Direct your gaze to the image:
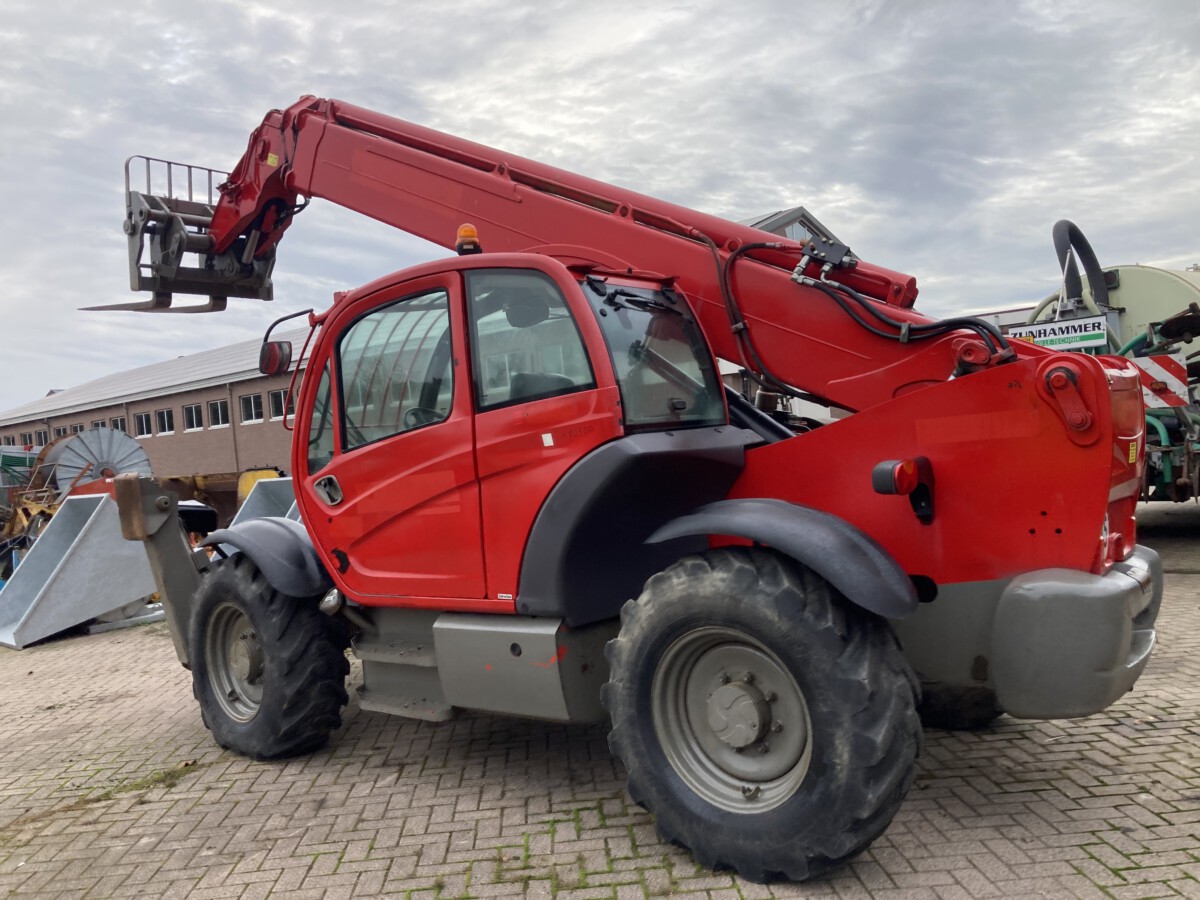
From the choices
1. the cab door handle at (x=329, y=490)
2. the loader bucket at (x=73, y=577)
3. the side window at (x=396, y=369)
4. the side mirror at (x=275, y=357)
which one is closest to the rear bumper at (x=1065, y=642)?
the side window at (x=396, y=369)

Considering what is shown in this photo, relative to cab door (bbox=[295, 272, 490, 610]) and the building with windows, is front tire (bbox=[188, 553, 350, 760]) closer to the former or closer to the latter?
cab door (bbox=[295, 272, 490, 610])

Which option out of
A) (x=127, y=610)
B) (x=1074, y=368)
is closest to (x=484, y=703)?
(x=1074, y=368)

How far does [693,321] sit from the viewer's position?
4.23 metres

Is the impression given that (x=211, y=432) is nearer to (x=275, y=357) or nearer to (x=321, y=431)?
(x=275, y=357)

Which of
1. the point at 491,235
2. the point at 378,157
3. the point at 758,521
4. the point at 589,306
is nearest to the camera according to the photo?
the point at 758,521

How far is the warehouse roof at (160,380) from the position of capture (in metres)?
33.6

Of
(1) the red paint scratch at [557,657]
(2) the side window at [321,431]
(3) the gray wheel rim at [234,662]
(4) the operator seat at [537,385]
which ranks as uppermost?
(4) the operator seat at [537,385]

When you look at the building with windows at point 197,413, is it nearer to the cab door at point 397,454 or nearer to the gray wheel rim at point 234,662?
the gray wheel rim at point 234,662

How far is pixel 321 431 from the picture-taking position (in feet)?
15.7

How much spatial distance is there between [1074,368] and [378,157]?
4.01 meters

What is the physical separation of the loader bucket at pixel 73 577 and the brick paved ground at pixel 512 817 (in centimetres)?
425

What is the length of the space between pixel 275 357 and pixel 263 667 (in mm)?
1630

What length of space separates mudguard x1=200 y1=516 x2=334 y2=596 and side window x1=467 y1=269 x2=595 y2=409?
61.8 inches

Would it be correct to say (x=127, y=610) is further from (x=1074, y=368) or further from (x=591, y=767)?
(x=1074, y=368)
